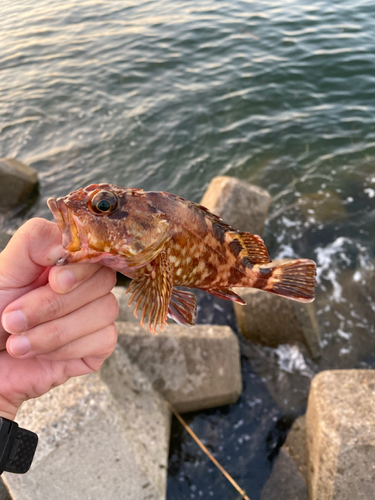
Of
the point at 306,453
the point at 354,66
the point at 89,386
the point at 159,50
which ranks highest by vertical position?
the point at 159,50

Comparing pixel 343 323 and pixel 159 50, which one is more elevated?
pixel 159 50

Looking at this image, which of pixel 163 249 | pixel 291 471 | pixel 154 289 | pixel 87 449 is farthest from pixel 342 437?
pixel 163 249

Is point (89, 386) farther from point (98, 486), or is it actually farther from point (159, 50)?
point (159, 50)

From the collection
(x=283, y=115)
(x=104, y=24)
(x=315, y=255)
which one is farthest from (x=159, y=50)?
(x=315, y=255)

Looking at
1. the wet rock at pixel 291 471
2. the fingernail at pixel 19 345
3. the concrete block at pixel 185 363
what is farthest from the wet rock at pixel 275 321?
the fingernail at pixel 19 345

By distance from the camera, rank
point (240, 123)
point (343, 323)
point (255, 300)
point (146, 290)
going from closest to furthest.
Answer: point (146, 290) → point (255, 300) → point (343, 323) → point (240, 123)

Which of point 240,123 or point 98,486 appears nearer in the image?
point 98,486

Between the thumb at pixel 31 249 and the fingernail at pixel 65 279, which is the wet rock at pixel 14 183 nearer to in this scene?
the thumb at pixel 31 249

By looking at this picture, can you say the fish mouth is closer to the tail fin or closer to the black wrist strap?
the black wrist strap

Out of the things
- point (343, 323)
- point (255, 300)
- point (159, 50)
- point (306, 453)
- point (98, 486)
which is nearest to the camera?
point (98, 486)
